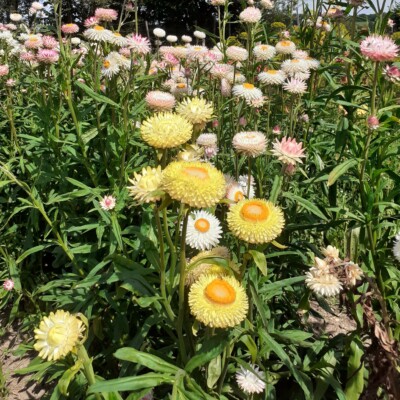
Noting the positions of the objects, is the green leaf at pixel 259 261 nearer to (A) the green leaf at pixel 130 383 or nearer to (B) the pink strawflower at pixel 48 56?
(A) the green leaf at pixel 130 383

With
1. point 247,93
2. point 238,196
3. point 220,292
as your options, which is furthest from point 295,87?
point 220,292

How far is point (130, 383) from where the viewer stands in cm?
133

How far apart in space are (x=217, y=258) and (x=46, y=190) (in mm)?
1720

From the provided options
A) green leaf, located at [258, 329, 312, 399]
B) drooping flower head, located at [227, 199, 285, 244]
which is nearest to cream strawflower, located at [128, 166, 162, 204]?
drooping flower head, located at [227, 199, 285, 244]

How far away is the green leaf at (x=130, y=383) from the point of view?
4.15 feet

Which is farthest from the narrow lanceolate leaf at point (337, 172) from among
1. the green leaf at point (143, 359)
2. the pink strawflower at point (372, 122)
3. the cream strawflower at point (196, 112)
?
the green leaf at point (143, 359)

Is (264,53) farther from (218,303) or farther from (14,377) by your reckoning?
(14,377)

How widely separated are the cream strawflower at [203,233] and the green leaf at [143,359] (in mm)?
444

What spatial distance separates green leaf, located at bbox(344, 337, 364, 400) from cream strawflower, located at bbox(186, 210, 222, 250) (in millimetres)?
630

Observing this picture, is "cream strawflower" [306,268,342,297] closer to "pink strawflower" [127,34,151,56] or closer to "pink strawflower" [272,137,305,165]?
"pink strawflower" [272,137,305,165]

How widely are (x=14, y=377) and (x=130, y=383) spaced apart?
1.49 meters

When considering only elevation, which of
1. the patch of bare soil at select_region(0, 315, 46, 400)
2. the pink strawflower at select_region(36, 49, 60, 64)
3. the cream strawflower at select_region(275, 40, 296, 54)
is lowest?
the patch of bare soil at select_region(0, 315, 46, 400)

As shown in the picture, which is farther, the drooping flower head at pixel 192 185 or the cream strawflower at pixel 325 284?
the cream strawflower at pixel 325 284

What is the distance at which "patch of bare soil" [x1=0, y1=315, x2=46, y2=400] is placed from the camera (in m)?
2.38
